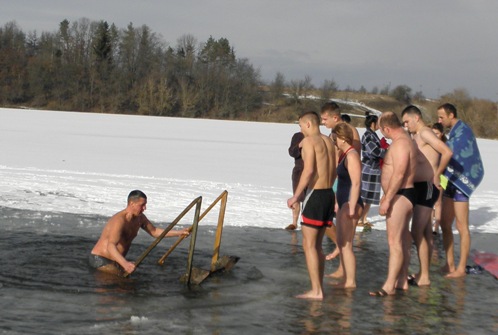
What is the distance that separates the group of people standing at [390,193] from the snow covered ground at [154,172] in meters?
3.16

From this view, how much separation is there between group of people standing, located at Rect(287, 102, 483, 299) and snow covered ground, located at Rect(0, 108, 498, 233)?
3159 millimetres

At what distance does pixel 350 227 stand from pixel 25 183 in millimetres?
8342

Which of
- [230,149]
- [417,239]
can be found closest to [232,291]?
[417,239]

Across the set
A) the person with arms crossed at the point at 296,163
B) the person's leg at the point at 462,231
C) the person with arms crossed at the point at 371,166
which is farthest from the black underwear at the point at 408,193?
the person with arms crossed at the point at 296,163

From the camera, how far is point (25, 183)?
1340cm

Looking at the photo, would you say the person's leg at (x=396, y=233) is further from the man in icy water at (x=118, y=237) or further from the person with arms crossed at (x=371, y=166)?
the person with arms crossed at (x=371, y=166)

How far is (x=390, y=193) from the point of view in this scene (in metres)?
6.48

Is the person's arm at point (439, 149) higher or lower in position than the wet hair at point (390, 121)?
lower

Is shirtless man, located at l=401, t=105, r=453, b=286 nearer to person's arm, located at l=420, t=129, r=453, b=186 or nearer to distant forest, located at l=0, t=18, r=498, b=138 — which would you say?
person's arm, located at l=420, t=129, r=453, b=186

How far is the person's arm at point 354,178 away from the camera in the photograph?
6680mm

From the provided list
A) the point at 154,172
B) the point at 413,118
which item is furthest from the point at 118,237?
the point at 154,172

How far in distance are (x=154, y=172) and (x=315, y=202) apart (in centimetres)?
1047

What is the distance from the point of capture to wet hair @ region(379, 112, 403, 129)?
665cm

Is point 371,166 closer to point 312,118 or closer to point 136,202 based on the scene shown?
point 312,118
